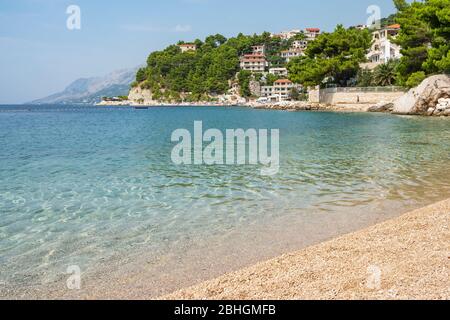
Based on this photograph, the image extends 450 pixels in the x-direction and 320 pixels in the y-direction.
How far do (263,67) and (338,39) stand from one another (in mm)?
105071

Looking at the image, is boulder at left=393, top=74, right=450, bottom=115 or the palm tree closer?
boulder at left=393, top=74, right=450, bottom=115

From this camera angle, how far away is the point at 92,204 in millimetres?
9984

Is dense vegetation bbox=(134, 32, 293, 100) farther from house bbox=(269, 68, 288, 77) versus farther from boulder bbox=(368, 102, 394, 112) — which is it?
boulder bbox=(368, 102, 394, 112)

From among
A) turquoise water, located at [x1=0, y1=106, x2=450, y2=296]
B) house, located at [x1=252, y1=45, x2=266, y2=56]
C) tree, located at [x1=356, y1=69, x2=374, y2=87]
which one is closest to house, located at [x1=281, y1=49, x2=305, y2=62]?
house, located at [x1=252, y1=45, x2=266, y2=56]

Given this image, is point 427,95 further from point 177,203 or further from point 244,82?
point 244,82

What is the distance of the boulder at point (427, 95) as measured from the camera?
1700 inches

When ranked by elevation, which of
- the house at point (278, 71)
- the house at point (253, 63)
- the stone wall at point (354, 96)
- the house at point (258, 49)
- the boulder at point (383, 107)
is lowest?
the boulder at point (383, 107)

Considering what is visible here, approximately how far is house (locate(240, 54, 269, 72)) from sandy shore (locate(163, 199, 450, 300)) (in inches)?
6584

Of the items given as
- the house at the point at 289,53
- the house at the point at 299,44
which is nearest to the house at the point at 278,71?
the house at the point at 289,53

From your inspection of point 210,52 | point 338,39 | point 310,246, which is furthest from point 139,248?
point 210,52

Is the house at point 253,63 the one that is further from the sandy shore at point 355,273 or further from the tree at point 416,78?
the sandy shore at point 355,273

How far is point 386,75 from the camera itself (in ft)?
213

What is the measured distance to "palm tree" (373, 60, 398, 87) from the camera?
212ft

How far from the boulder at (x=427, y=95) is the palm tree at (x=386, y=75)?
18661mm
